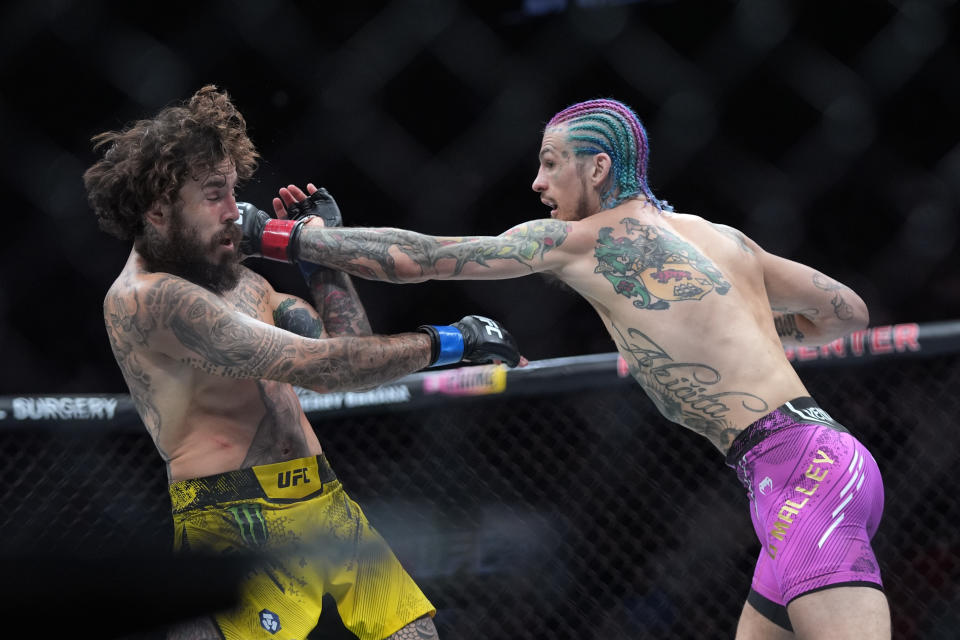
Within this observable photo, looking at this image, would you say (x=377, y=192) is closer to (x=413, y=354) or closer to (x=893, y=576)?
(x=413, y=354)

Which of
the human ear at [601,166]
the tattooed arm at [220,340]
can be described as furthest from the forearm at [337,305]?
the human ear at [601,166]

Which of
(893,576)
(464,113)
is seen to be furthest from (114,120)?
(893,576)

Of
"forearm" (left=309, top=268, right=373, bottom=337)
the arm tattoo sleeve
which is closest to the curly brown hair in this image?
"forearm" (left=309, top=268, right=373, bottom=337)

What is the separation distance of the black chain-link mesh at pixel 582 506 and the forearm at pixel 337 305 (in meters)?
0.51

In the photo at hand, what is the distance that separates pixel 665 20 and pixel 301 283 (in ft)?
5.03

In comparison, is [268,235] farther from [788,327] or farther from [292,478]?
[788,327]

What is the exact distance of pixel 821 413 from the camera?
2008mm

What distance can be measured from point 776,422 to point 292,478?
0.94 meters

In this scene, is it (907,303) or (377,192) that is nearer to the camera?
(377,192)

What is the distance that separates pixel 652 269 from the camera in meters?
1.99

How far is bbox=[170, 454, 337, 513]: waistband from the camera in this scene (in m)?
1.96

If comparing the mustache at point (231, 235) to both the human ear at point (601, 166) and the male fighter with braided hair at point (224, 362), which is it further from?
the human ear at point (601, 166)

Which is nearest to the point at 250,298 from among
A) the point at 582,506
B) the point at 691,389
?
the point at 691,389

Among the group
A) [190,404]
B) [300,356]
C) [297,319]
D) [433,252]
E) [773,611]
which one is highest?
[433,252]
